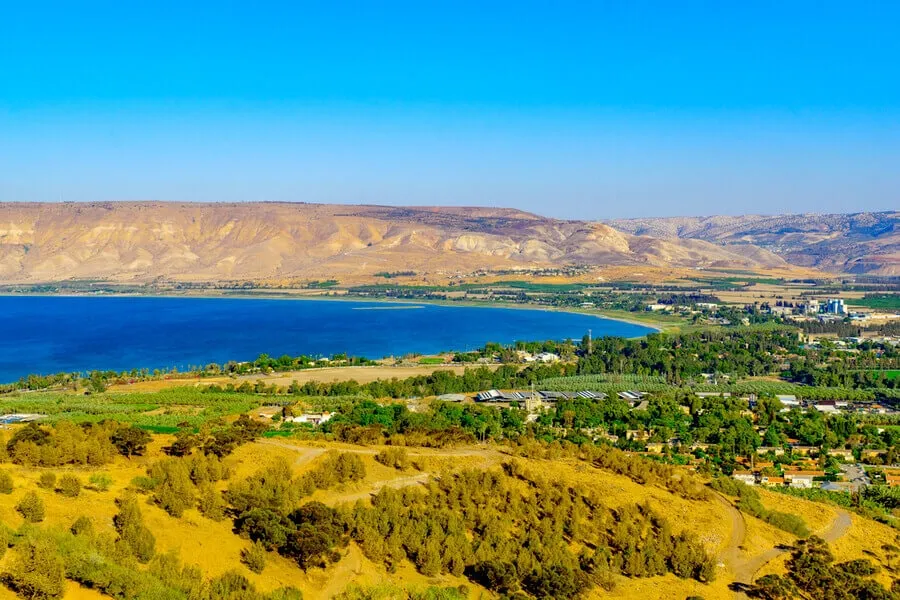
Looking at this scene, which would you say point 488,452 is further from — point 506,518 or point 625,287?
point 625,287

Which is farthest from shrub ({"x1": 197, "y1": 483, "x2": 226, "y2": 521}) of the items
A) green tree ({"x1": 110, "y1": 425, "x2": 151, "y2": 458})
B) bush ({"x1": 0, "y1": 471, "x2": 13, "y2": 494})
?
green tree ({"x1": 110, "y1": 425, "x2": 151, "y2": 458})

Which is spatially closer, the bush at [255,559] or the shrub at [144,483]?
the bush at [255,559]

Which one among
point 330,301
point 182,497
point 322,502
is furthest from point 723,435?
point 330,301

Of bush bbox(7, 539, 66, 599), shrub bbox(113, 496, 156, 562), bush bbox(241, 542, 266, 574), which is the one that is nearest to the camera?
bush bbox(7, 539, 66, 599)

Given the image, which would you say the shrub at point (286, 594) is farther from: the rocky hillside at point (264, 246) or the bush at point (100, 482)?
the rocky hillside at point (264, 246)

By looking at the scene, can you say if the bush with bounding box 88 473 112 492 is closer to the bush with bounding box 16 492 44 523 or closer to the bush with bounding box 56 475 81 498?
the bush with bounding box 56 475 81 498

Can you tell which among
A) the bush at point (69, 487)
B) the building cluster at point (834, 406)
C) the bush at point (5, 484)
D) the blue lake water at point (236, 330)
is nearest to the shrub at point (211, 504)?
the bush at point (69, 487)
